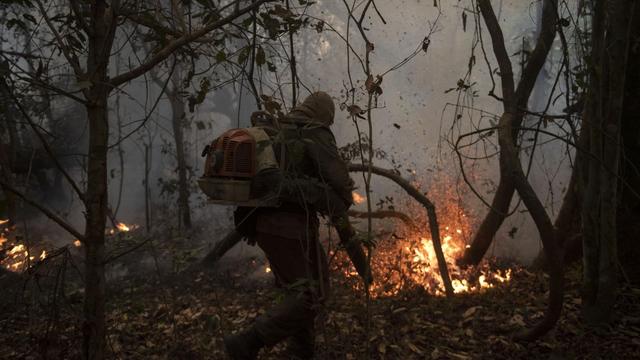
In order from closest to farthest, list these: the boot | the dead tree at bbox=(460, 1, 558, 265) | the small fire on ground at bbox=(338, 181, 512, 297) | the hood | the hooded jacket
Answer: the hooded jacket → the boot → the dead tree at bbox=(460, 1, 558, 265) → the hood → the small fire on ground at bbox=(338, 181, 512, 297)

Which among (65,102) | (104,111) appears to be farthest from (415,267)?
(65,102)

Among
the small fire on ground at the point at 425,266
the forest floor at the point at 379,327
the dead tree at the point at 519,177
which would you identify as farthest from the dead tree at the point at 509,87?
the forest floor at the point at 379,327

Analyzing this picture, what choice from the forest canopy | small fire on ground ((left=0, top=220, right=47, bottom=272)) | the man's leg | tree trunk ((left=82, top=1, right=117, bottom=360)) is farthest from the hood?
small fire on ground ((left=0, top=220, right=47, bottom=272))

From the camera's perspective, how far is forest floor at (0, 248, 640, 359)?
3275 millimetres

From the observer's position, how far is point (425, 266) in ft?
18.7

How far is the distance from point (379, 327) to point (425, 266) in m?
1.91

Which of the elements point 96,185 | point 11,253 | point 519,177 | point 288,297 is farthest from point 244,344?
point 11,253

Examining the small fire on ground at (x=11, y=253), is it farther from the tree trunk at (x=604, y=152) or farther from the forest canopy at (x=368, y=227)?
the tree trunk at (x=604, y=152)

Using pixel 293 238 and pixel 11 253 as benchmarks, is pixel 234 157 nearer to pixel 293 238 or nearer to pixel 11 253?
pixel 293 238

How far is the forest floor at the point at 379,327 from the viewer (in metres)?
3.28

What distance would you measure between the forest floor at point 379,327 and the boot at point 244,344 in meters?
0.17

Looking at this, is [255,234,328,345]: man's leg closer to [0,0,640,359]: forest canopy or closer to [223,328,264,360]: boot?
[223,328,264,360]: boot

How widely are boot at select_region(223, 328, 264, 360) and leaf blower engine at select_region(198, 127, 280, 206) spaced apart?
3.12ft

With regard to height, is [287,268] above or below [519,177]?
below
